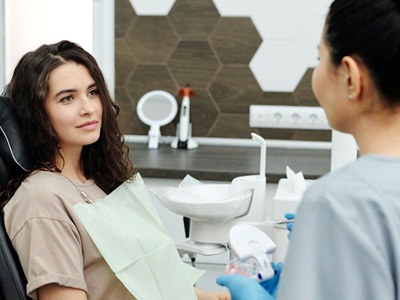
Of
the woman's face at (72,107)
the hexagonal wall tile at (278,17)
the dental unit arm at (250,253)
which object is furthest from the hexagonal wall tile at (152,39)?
the dental unit arm at (250,253)

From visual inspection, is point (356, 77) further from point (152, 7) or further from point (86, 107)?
point (152, 7)

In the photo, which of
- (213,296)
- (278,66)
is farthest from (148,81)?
(213,296)

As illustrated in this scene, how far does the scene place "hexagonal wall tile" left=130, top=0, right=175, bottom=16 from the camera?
3.54m

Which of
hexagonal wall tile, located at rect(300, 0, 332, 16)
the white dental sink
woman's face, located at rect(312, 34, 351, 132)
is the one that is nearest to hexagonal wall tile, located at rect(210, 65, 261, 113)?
hexagonal wall tile, located at rect(300, 0, 332, 16)

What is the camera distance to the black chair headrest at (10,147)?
1.55m

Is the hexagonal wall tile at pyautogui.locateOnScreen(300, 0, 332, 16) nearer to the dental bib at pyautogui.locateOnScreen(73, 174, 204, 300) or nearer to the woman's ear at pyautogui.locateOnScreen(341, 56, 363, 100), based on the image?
the dental bib at pyautogui.locateOnScreen(73, 174, 204, 300)

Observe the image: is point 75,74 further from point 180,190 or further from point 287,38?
point 287,38

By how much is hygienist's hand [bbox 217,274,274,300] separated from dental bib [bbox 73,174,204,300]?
59cm

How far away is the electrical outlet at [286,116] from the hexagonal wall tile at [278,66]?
10 cm

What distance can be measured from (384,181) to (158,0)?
9.42 ft

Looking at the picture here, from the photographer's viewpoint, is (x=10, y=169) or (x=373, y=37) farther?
(x=10, y=169)

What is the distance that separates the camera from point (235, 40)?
351 centimetres

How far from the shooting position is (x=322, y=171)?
2.91m

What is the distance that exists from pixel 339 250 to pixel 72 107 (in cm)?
101
